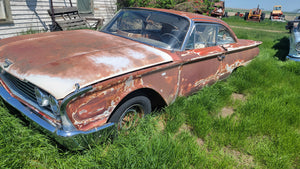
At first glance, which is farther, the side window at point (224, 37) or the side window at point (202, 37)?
the side window at point (224, 37)

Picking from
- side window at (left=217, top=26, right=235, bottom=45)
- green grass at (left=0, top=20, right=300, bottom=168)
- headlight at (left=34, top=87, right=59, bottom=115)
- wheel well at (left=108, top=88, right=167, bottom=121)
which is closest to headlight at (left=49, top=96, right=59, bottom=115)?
headlight at (left=34, top=87, right=59, bottom=115)

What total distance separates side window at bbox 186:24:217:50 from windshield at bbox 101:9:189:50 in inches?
6.5

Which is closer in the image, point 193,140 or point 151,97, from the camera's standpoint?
point 193,140

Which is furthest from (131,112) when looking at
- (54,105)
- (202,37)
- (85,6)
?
(85,6)

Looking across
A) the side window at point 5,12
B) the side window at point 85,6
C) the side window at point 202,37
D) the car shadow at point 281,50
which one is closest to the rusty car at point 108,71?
the side window at point 202,37

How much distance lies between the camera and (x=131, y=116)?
92.0 inches

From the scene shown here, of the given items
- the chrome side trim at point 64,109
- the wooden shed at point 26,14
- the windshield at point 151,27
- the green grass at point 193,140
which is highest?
the wooden shed at point 26,14

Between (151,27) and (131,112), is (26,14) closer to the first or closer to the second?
(151,27)

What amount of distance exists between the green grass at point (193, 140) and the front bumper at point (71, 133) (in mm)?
108

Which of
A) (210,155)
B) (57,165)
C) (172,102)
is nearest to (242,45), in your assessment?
(172,102)

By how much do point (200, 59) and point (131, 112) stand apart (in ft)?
4.11

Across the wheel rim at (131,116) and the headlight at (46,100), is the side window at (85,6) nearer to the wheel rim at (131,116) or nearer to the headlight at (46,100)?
the wheel rim at (131,116)

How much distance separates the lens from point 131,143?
203cm

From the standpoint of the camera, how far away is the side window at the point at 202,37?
9.59 ft
